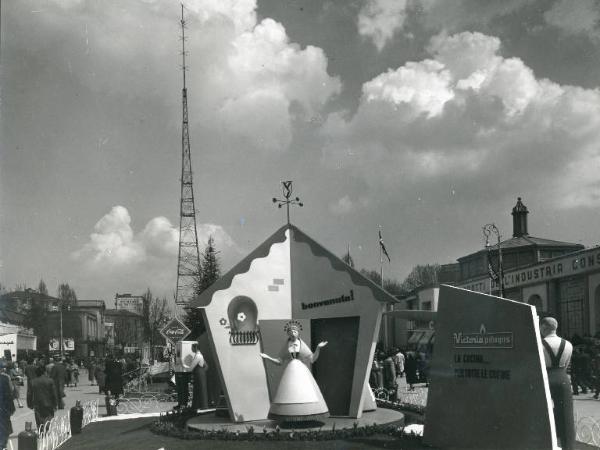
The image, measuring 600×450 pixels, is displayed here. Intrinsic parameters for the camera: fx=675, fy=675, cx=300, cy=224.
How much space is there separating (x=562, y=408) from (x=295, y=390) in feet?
16.1

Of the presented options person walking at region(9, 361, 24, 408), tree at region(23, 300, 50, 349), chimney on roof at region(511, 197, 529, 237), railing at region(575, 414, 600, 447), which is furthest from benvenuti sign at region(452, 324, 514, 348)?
tree at region(23, 300, 50, 349)

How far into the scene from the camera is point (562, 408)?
9.34 metres

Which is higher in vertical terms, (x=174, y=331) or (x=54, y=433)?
(x=174, y=331)

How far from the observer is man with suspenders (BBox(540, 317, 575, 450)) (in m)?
9.36

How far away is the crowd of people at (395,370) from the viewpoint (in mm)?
20719

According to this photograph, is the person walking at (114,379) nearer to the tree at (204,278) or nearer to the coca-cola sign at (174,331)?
the coca-cola sign at (174,331)

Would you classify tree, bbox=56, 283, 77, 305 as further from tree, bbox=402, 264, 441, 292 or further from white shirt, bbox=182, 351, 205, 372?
white shirt, bbox=182, 351, 205, 372

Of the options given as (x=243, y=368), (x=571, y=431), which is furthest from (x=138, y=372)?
(x=571, y=431)

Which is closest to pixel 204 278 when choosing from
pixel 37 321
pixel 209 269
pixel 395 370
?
pixel 209 269

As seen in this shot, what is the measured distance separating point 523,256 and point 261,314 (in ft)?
125

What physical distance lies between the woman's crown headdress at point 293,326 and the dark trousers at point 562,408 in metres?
5.49

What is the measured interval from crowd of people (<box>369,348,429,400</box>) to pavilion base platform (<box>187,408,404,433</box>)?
5.76 metres

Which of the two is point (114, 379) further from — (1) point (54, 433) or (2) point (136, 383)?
(2) point (136, 383)

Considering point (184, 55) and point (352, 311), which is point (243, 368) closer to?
point (352, 311)
